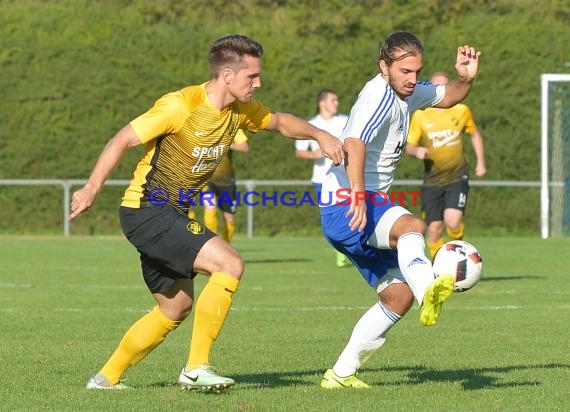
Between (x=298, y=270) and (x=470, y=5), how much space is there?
13710mm

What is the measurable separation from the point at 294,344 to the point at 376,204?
2315 mm

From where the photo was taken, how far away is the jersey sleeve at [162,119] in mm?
6763

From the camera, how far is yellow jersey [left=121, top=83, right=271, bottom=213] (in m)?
6.91

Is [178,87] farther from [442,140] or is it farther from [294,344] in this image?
[294,344]

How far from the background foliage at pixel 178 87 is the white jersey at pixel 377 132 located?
18211 millimetres

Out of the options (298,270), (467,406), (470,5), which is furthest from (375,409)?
(470,5)

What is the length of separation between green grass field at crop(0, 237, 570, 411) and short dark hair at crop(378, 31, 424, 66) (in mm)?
1851

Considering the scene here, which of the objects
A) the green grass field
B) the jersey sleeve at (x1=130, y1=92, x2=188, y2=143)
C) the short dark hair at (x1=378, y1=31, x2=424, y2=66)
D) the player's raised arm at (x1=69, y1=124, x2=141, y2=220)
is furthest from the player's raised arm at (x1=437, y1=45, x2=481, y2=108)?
the player's raised arm at (x1=69, y1=124, x2=141, y2=220)

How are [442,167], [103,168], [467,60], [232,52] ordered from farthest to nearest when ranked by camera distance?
[442,167]
[467,60]
[232,52]
[103,168]

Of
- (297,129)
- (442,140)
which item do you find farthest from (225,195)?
(297,129)

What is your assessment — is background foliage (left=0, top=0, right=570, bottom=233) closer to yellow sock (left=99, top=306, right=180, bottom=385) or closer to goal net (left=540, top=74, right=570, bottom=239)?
goal net (left=540, top=74, right=570, bottom=239)

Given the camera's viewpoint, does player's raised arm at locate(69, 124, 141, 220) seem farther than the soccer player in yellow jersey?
No

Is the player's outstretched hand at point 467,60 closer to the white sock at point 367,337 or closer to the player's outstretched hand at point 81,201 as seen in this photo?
the white sock at point 367,337

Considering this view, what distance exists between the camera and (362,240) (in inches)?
285
